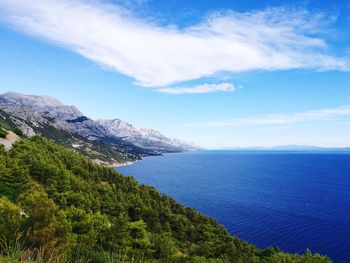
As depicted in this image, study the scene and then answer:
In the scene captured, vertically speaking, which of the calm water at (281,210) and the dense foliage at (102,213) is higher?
the dense foliage at (102,213)

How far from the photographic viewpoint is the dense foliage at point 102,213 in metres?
29.1

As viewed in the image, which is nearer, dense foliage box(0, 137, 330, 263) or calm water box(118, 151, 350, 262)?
dense foliage box(0, 137, 330, 263)

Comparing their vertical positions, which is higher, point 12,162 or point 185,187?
point 12,162

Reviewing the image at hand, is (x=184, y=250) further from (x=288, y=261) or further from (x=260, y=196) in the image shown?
(x=260, y=196)

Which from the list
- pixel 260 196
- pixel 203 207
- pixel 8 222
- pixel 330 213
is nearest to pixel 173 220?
pixel 8 222

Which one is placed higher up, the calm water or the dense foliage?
the dense foliage

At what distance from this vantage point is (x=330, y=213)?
402 feet

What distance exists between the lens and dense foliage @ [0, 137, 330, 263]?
29.1 m

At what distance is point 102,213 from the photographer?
62.4 m

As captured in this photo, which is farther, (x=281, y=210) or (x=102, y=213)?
(x=281, y=210)

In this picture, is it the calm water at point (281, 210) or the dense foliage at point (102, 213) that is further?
the calm water at point (281, 210)

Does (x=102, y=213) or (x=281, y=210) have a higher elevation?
(x=102, y=213)

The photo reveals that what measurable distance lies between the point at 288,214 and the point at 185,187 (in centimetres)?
7114

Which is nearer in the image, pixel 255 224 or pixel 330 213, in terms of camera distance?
pixel 255 224
